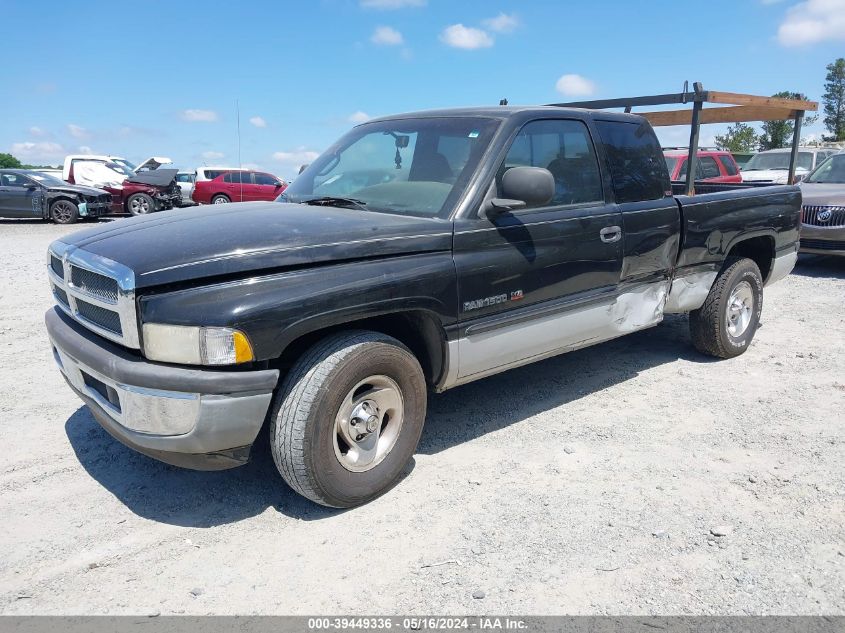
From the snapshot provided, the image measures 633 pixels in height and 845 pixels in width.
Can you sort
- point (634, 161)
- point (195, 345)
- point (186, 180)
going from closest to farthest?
point (195, 345), point (634, 161), point (186, 180)

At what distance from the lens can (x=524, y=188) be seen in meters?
3.54

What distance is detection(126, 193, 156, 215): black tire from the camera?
63.3 ft

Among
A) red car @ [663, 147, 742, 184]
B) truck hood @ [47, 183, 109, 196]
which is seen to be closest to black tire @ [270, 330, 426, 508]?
red car @ [663, 147, 742, 184]

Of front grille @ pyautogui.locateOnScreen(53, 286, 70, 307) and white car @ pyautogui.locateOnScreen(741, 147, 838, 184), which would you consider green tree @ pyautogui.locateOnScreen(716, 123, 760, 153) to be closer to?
white car @ pyautogui.locateOnScreen(741, 147, 838, 184)

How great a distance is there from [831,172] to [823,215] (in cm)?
189

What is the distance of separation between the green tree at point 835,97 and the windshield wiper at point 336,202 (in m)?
74.1

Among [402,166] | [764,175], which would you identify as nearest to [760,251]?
[402,166]

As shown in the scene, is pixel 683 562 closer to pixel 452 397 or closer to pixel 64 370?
pixel 452 397

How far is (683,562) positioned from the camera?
2883 millimetres

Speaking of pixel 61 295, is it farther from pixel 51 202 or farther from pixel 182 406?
pixel 51 202

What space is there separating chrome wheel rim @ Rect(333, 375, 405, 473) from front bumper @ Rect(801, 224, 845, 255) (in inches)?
335

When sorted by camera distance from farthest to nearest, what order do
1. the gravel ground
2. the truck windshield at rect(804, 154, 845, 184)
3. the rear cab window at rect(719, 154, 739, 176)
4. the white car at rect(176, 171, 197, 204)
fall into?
the white car at rect(176, 171, 197, 204)
the rear cab window at rect(719, 154, 739, 176)
the truck windshield at rect(804, 154, 845, 184)
the gravel ground

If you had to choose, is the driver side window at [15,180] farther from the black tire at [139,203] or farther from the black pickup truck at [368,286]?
the black pickup truck at [368,286]

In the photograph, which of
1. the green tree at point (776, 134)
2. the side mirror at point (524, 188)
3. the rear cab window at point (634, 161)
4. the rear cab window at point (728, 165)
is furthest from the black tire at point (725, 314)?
the green tree at point (776, 134)
